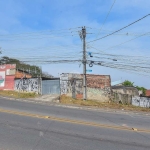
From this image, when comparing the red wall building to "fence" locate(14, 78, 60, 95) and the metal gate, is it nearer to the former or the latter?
"fence" locate(14, 78, 60, 95)

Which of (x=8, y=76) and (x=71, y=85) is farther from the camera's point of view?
(x=8, y=76)

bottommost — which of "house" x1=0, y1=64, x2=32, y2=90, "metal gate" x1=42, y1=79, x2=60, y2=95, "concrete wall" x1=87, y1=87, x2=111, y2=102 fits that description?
"concrete wall" x1=87, y1=87, x2=111, y2=102

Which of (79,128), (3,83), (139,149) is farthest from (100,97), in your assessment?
(139,149)

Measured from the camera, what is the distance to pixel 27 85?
35.2 meters

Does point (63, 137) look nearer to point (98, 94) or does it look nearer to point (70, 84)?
point (98, 94)

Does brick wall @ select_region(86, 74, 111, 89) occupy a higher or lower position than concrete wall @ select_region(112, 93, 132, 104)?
higher

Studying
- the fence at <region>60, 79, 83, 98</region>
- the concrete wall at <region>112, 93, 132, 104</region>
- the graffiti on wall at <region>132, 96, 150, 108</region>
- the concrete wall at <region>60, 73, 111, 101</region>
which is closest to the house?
the concrete wall at <region>60, 73, 111, 101</region>

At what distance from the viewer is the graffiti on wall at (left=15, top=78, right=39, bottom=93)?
3441cm

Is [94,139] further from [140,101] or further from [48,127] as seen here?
[140,101]

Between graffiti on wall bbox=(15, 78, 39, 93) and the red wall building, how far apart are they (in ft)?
3.20

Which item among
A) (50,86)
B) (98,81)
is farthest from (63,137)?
(50,86)

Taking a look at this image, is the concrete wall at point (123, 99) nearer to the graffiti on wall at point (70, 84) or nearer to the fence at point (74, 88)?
the fence at point (74, 88)

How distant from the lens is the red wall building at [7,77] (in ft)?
119

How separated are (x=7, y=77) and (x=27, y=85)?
11.9 feet
